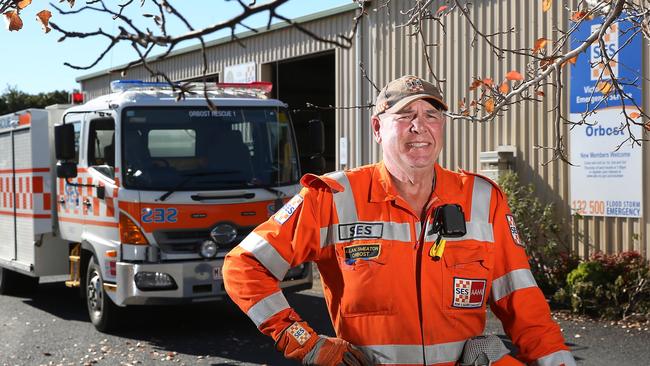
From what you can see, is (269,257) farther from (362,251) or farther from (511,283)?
(511,283)

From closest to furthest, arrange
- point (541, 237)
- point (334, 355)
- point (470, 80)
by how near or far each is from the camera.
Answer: point (334, 355), point (541, 237), point (470, 80)

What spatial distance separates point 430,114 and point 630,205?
8106 mm

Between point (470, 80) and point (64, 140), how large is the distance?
6.37 m

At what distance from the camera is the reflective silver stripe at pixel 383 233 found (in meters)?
3.23

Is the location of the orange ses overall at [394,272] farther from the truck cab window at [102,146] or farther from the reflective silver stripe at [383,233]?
the truck cab window at [102,146]

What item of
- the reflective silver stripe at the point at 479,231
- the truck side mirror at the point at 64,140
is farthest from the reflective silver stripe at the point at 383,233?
the truck side mirror at the point at 64,140

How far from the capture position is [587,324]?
31.3 ft

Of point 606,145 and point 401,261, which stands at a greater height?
point 606,145

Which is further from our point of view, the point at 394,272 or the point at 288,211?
the point at 288,211

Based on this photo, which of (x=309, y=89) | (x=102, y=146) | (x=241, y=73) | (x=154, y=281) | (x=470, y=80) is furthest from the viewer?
(x=309, y=89)

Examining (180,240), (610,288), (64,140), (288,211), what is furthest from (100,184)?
(288,211)

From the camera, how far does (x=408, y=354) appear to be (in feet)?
10.3

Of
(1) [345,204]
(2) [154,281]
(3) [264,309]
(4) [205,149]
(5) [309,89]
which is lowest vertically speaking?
(2) [154,281]

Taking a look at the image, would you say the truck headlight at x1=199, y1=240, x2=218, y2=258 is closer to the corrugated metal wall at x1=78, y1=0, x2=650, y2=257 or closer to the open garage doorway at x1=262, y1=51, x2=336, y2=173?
the corrugated metal wall at x1=78, y1=0, x2=650, y2=257
